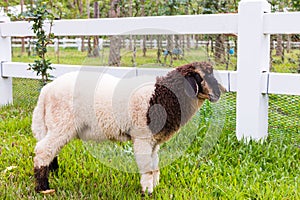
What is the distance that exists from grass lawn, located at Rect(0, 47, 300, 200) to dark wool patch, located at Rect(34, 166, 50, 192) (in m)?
0.07

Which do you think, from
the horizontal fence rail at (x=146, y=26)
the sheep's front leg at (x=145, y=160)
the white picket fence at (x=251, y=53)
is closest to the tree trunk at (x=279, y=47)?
the white picket fence at (x=251, y=53)

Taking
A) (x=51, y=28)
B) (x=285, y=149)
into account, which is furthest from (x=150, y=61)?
(x=51, y=28)

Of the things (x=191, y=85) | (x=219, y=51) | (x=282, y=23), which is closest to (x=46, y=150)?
(x=191, y=85)

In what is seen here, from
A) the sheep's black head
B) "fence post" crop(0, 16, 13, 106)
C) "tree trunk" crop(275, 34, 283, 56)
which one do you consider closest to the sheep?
the sheep's black head

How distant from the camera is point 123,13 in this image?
11.0 meters

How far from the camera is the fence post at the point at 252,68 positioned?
3.71 meters

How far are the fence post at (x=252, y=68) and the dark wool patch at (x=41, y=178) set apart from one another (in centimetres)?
175

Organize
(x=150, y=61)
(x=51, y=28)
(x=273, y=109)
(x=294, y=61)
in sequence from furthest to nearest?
(x=294, y=61) < (x=51, y=28) < (x=273, y=109) < (x=150, y=61)

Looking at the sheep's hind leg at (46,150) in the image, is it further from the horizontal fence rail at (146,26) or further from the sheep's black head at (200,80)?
the horizontal fence rail at (146,26)

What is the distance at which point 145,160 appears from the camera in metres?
2.67

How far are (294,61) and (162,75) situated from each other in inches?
136

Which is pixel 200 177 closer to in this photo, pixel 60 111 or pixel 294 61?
pixel 60 111

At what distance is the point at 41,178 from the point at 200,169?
3.72 ft

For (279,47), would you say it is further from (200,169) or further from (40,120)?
(40,120)
